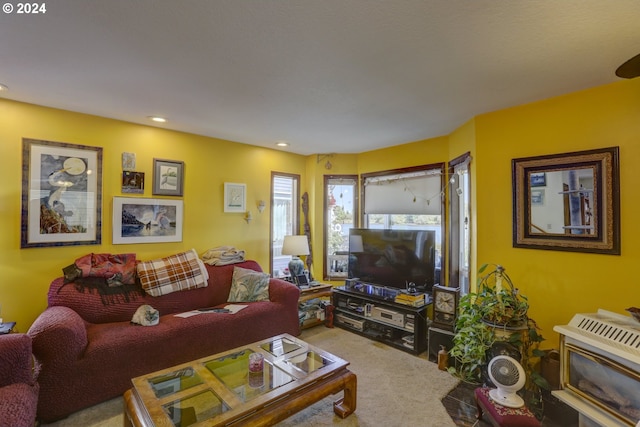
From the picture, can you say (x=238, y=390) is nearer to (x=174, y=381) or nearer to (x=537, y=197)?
(x=174, y=381)

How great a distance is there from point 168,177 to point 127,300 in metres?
1.35

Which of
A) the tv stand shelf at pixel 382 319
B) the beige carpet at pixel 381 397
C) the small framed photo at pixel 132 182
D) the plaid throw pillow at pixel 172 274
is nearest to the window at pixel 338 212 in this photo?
the tv stand shelf at pixel 382 319

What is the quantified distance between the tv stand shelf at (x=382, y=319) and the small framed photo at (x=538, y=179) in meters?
1.60

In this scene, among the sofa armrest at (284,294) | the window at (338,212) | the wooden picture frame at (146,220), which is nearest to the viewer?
the wooden picture frame at (146,220)

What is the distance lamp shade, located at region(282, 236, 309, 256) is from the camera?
3852 millimetres

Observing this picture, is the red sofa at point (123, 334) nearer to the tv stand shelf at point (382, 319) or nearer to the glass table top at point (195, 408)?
the tv stand shelf at point (382, 319)

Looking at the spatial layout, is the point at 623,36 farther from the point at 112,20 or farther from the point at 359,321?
the point at 359,321

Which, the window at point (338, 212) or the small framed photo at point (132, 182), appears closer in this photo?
the small framed photo at point (132, 182)

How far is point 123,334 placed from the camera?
229 cm

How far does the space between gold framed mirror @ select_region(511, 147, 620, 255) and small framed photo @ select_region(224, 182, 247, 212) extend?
9.89ft

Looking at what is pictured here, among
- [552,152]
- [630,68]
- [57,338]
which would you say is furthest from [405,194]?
[57,338]

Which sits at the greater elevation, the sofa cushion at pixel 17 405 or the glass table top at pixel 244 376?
the sofa cushion at pixel 17 405

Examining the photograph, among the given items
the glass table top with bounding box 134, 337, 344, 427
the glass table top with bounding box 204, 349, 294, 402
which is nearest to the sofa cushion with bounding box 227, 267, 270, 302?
the glass table top with bounding box 134, 337, 344, 427

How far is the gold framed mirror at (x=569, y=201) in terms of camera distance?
2.10 meters
